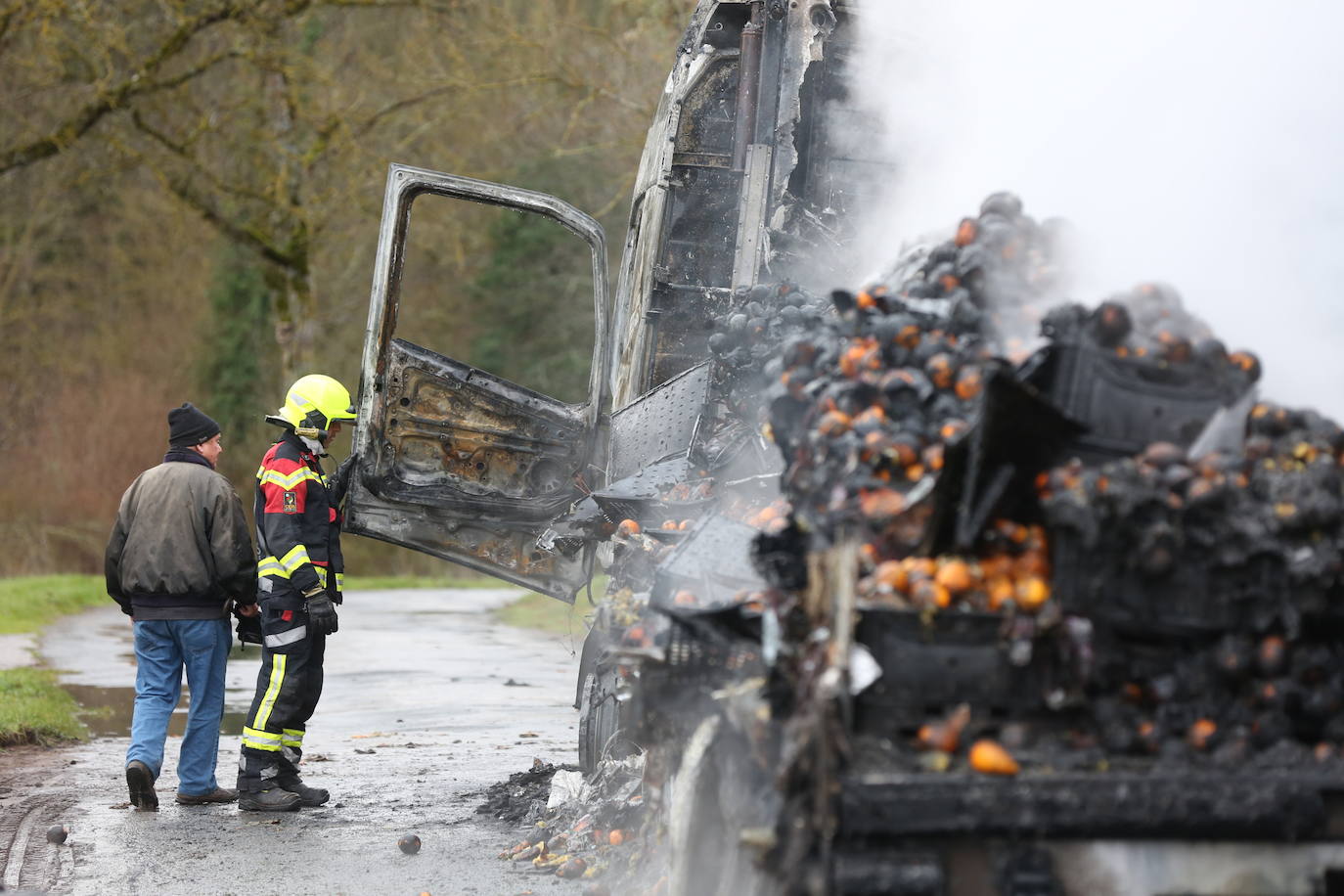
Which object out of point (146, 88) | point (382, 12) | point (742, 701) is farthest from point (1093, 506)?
point (382, 12)

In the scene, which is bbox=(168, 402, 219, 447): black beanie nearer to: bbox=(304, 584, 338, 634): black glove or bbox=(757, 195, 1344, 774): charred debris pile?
bbox=(304, 584, 338, 634): black glove

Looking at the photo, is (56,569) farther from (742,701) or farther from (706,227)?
(742,701)

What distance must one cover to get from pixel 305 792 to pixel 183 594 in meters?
1.09

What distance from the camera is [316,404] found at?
7230 mm

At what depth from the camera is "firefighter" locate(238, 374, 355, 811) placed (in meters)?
6.92

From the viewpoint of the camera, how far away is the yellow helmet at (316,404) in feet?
23.5

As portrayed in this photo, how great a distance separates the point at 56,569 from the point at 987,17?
61.5 feet

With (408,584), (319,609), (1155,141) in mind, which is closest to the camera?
(1155,141)

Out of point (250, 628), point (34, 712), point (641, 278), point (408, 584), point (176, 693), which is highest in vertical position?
point (641, 278)

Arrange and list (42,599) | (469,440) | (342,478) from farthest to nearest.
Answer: (42,599) → (469,440) → (342,478)

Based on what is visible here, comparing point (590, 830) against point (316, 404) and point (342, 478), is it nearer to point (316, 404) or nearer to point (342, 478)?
point (316, 404)

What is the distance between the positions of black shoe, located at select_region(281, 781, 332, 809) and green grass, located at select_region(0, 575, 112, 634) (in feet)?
24.0

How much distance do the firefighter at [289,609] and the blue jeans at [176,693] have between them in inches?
8.1

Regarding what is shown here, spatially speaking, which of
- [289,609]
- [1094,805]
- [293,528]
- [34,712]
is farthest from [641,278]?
[1094,805]
